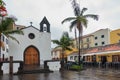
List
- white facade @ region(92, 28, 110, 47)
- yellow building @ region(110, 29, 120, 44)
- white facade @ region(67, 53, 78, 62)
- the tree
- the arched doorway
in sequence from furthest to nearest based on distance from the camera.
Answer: white facade @ region(92, 28, 110, 47) < white facade @ region(67, 53, 78, 62) < yellow building @ region(110, 29, 120, 44) < the arched doorway < the tree

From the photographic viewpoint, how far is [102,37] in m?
63.3

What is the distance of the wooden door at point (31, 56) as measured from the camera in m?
35.7

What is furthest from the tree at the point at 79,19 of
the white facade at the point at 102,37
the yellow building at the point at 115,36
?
the white facade at the point at 102,37

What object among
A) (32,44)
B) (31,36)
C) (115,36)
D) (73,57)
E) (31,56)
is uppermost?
(115,36)

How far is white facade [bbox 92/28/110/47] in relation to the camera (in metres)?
61.1

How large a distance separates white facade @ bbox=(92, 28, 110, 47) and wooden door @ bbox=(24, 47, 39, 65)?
3019 cm

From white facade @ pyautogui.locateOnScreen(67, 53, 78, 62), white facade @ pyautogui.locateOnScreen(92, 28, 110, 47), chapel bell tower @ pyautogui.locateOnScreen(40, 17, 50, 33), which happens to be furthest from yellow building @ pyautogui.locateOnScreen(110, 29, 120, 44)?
chapel bell tower @ pyautogui.locateOnScreen(40, 17, 50, 33)

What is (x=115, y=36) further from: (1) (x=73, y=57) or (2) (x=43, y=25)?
(2) (x=43, y=25)

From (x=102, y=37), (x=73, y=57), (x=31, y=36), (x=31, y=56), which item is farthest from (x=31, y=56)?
(x=102, y=37)

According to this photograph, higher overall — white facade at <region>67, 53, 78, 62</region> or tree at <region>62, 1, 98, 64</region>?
tree at <region>62, 1, 98, 64</region>

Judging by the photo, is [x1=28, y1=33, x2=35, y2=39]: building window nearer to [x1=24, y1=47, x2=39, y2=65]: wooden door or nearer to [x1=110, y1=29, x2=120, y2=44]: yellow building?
[x1=24, y1=47, x2=39, y2=65]: wooden door

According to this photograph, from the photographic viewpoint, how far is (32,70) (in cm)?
2653

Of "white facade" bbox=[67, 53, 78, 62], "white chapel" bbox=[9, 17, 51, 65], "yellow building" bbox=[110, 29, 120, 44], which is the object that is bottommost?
"white facade" bbox=[67, 53, 78, 62]

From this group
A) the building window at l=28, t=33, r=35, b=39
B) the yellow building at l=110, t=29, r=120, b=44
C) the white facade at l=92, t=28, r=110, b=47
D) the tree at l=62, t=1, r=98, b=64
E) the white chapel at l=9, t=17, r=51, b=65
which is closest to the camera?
the tree at l=62, t=1, r=98, b=64
